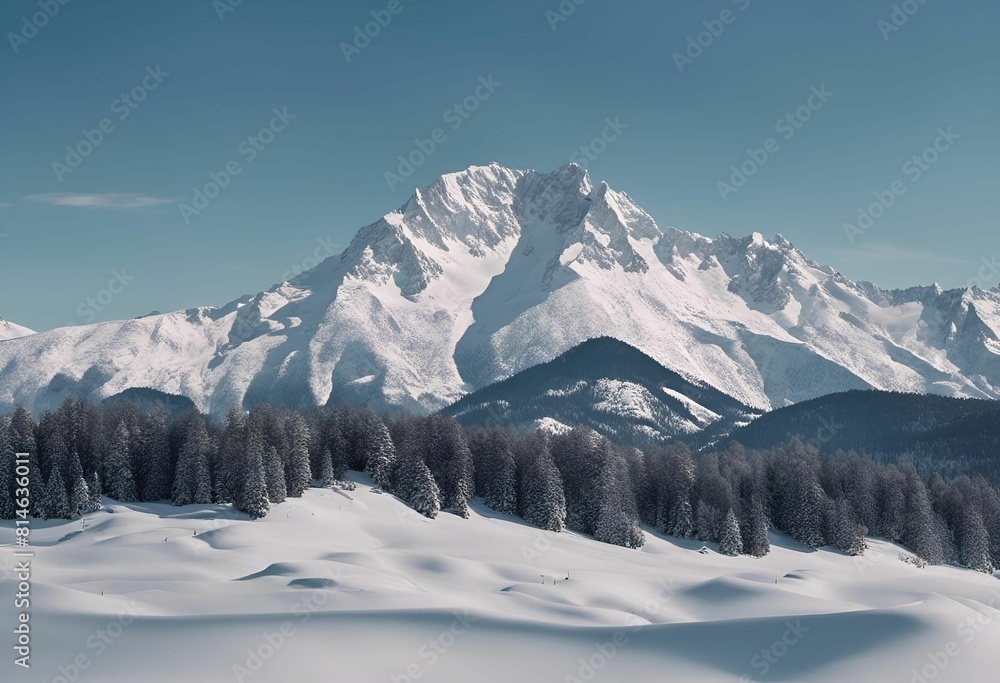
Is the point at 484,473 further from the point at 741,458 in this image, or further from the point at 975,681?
the point at 975,681

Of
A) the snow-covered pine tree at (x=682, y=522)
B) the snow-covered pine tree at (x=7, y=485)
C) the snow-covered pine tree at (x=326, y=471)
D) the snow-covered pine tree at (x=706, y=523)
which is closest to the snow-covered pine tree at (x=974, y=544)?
the snow-covered pine tree at (x=706, y=523)

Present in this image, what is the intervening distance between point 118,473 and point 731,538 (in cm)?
7704

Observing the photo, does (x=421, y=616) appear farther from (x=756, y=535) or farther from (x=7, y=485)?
(x=756, y=535)

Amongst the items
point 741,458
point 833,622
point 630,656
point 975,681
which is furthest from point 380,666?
point 741,458

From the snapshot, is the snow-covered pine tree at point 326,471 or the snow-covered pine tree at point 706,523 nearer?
the snow-covered pine tree at point 326,471

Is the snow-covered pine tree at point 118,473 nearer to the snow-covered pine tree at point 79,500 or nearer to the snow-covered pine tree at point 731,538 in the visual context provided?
the snow-covered pine tree at point 79,500

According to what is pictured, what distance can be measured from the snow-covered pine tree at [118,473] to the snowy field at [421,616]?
1058 centimetres

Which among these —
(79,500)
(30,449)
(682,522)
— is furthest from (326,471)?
(682,522)

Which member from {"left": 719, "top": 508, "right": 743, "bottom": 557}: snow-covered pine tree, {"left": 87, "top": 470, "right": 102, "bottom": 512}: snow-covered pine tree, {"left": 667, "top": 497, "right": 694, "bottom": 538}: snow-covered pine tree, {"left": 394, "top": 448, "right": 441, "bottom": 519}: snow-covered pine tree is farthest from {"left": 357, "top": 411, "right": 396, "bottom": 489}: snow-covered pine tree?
{"left": 719, "top": 508, "right": 743, "bottom": 557}: snow-covered pine tree

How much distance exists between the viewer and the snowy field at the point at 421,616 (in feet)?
164

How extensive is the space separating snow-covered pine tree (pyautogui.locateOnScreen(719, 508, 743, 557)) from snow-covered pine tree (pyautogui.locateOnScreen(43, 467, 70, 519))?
79.3m

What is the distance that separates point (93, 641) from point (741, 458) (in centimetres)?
12710

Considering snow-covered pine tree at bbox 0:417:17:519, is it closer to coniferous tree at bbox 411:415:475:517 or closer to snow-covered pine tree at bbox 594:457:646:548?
coniferous tree at bbox 411:415:475:517

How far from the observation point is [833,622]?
59.5 metres
